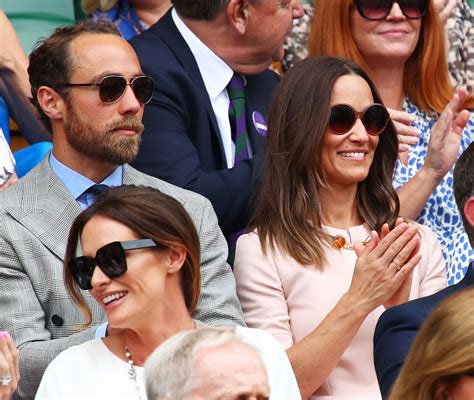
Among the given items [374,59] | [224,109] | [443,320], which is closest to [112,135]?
[224,109]

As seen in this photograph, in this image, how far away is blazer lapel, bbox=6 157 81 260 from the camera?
4.99 metres

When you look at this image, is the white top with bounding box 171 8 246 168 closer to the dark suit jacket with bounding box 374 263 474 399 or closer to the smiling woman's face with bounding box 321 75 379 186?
the smiling woman's face with bounding box 321 75 379 186

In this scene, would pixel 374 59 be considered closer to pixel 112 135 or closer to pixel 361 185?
pixel 361 185

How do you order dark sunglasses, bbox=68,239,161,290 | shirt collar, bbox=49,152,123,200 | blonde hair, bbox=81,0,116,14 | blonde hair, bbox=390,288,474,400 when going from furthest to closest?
blonde hair, bbox=81,0,116,14
shirt collar, bbox=49,152,123,200
dark sunglasses, bbox=68,239,161,290
blonde hair, bbox=390,288,474,400

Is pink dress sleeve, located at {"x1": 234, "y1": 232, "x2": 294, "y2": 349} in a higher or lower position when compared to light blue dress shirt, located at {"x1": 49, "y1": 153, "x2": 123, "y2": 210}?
lower

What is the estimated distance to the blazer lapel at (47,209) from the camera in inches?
197

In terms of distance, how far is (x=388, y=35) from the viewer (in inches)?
245

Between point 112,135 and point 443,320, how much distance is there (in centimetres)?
210

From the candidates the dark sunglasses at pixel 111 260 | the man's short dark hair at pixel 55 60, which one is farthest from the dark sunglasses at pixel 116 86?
the dark sunglasses at pixel 111 260

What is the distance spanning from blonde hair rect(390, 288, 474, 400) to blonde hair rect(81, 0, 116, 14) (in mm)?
3504

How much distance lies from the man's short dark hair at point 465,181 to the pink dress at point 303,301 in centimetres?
36

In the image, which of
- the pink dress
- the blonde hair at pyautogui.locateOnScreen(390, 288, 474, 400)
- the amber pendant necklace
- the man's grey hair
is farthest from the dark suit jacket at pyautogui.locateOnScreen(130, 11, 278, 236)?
the blonde hair at pyautogui.locateOnScreen(390, 288, 474, 400)

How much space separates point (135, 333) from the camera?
445 centimetres

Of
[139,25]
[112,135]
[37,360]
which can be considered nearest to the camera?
[37,360]
